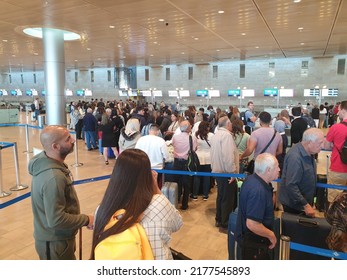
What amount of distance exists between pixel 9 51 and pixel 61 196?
19.4 meters

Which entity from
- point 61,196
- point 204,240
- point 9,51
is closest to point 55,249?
point 61,196

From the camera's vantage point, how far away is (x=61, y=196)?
7.10 feet

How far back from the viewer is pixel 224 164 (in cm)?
439

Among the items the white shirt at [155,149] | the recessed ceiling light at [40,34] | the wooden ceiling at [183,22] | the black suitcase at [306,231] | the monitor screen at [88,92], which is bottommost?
the black suitcase at [306,231]

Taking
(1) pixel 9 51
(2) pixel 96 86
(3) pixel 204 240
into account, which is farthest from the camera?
(2) pixel 96 86

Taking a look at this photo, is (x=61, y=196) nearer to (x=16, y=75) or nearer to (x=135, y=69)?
(x=135, y=69)

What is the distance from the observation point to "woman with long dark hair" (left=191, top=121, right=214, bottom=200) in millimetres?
5703

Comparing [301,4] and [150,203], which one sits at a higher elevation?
[301,4]

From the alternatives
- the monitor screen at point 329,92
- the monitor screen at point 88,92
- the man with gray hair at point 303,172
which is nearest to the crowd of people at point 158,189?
the man with gray hair at point 303,172

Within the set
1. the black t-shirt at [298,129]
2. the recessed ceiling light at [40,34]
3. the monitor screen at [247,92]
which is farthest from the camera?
the monitor screen at [247,92]

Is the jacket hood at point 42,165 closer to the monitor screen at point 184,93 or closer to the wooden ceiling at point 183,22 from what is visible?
the wooden ceiling at point 183,22

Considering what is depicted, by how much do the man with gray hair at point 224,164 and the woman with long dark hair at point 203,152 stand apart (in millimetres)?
1137

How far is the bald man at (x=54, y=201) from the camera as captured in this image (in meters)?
2.12

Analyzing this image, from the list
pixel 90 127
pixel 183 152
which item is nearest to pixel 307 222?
pixel 183 152
